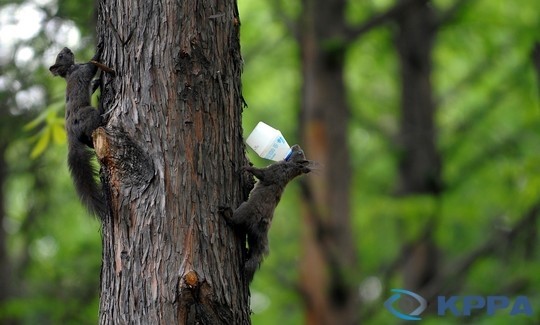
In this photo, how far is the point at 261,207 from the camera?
4242 mm

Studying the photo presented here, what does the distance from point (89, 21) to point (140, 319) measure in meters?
3.69

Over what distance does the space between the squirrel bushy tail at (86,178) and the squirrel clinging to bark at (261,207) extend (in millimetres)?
695

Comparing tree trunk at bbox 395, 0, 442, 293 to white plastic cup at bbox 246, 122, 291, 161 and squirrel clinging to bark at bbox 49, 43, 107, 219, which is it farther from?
squirrel clinging to bark at bbox 49, 43, 107, 219

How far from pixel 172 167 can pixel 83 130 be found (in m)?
0.72

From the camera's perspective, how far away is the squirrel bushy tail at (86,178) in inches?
165

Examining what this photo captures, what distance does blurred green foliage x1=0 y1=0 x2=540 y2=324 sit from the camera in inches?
378

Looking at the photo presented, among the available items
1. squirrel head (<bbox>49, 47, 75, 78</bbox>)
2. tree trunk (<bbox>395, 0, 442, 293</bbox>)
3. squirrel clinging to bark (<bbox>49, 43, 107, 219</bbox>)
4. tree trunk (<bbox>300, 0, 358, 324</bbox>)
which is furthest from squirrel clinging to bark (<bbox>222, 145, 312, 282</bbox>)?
tree trunk (<bbox>395, 0, 442, 293</bbox>)

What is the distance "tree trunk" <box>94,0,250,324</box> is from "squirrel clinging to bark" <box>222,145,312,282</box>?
7cm

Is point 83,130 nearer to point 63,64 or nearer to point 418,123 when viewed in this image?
Answer: point 63,64

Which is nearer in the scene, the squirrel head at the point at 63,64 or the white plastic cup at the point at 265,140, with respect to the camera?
the white plastic cup at the point at 265,140

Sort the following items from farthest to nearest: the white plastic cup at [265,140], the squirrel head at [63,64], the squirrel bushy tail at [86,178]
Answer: the squirrel head at [63,64] → the white plastic cup at [265,140] → the squirrel bushy tail at [86,178]

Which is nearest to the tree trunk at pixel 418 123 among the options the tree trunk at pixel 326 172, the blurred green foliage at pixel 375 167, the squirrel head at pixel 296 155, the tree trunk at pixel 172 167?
the blurred green foliage at pixel 375 167

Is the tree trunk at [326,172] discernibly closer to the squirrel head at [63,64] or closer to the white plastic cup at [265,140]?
the squirrel head at [63,64]

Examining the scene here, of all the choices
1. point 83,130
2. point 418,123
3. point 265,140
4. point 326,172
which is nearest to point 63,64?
point 83,130
